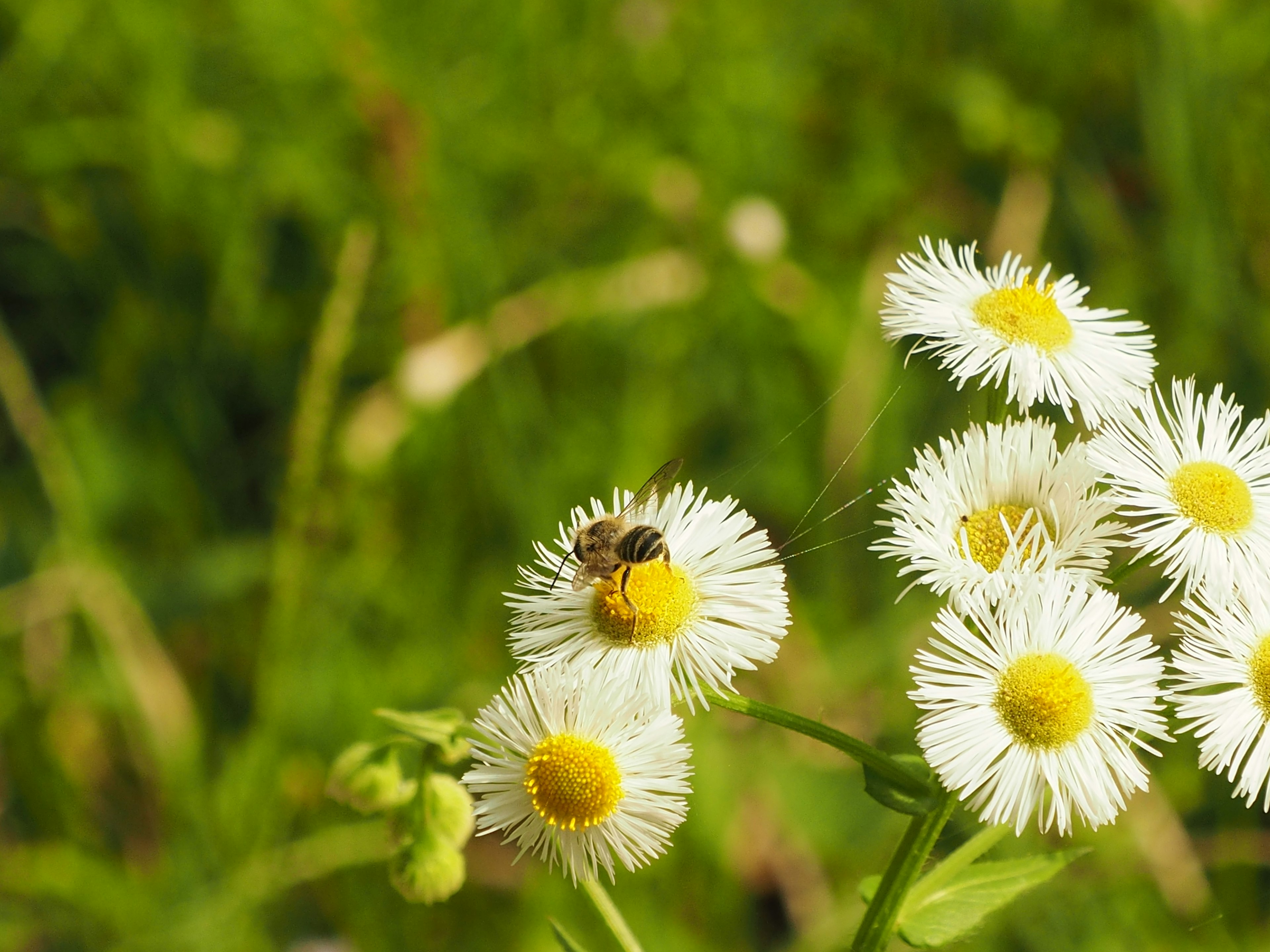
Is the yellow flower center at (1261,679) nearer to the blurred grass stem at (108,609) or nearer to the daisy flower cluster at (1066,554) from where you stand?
the daisy flower cluster at (1066,554)

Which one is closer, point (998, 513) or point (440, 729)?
point (998, 513)

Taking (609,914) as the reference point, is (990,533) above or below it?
above

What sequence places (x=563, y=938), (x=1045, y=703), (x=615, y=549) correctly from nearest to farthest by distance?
1. (x=1045, y=703)
2. (x=563, y=938)
3. (x=615, y=549)

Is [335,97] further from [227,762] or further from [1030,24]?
[1030,24]

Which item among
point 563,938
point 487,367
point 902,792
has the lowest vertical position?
point 563,938

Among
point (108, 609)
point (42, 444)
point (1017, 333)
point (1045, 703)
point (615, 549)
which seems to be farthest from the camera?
point (42, 444)

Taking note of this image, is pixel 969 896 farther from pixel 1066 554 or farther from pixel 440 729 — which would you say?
pixel 440 729

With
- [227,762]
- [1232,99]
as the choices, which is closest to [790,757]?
[227,762]

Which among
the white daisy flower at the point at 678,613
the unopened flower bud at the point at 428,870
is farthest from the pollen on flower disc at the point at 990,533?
the unopened flower bud at the point at 428,870

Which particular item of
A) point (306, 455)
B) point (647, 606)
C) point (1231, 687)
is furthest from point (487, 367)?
point (1231, 687)
